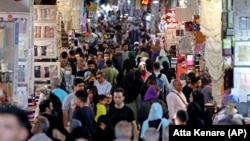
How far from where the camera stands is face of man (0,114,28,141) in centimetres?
462

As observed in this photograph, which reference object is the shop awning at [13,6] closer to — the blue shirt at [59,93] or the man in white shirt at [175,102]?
the blue shirt at [59,93]

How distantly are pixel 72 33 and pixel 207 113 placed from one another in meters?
14.6

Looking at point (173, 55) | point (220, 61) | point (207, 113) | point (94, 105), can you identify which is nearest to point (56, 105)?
point (94, 105)

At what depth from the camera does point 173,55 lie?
22.2 m

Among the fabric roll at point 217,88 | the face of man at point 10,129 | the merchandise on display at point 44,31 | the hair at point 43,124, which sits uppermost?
the merchandise on display at point 44,31

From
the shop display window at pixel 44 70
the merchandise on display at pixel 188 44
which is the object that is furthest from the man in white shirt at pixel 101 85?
the merchandise on display at pixel 188 44

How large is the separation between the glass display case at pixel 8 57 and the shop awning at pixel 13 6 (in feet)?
4.66

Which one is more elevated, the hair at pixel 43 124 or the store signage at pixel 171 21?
the store signage at pixel 171 21

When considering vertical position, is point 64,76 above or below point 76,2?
below

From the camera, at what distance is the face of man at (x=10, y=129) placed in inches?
182

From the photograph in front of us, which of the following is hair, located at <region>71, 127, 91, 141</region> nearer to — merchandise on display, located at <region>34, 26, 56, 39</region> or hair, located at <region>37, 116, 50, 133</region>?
hair, located at <region>37, 116, 50, 133</region>

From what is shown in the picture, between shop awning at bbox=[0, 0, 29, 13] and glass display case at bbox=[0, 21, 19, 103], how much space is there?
4.66 feet

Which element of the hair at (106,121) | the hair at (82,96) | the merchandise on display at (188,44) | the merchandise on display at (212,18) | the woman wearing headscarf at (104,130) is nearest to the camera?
the woman wearing headscarf at (104,130)

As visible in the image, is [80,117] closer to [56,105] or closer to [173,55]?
[56,105]
